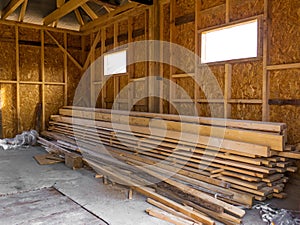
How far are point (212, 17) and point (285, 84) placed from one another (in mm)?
1665

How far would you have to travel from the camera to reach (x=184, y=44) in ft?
16.6

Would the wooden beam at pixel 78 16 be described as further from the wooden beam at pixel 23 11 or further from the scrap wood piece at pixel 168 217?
the scrap wood piece at pixel 168 217

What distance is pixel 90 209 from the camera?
2.97 m

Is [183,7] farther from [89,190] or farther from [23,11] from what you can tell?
[23,11]

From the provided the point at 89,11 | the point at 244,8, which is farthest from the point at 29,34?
the point at 244,8

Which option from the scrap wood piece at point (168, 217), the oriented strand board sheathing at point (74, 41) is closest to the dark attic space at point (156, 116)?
the scrap wood piece at point (168, 217)

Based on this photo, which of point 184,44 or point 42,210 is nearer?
point 42,210

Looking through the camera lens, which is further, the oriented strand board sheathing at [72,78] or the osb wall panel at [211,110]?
the oriented strand board sheathing at [72,78]

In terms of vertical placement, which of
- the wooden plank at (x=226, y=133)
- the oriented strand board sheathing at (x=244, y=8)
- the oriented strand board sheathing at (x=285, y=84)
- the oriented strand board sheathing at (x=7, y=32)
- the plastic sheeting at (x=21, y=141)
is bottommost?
the plastic sheeting at (x=21, y=141)

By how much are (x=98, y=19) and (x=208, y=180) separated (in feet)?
17.5

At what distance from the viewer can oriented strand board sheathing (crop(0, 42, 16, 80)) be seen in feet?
22.8

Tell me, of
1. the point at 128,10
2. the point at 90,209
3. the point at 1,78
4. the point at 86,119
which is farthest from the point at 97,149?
the point at 1,78

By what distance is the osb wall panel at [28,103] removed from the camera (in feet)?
23.9

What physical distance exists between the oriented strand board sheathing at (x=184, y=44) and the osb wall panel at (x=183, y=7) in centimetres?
22
